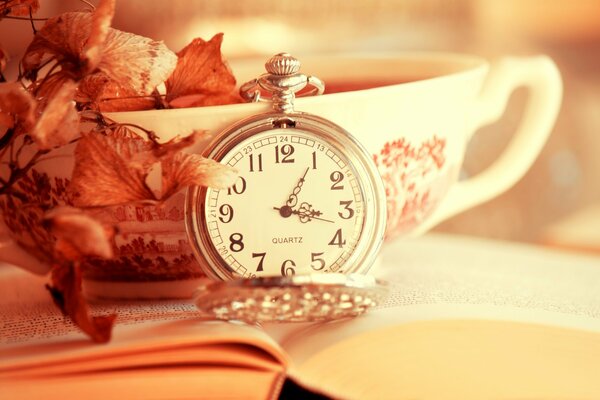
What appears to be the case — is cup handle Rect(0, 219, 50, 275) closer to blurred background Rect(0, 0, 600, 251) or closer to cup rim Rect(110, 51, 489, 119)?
cup rim Rect(110, 51, 489, 119)

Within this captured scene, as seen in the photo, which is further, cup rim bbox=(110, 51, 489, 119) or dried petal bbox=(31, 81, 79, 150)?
cup rim bbox=(110, 51, 489, 119)

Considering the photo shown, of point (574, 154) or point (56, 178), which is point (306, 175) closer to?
point (56, 178)

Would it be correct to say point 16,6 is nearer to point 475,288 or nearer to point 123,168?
point 123,168

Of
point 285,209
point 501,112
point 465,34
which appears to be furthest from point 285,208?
point 465,34

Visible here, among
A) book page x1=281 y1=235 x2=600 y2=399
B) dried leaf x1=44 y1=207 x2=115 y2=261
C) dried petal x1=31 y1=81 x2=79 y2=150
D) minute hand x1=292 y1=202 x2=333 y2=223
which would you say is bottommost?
book page x1=281 y1=235 x2=600 y2=399

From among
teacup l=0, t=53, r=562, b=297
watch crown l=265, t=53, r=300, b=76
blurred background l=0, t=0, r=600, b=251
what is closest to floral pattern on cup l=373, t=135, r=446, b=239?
teacup l=0, t=53, r=562, b=297
